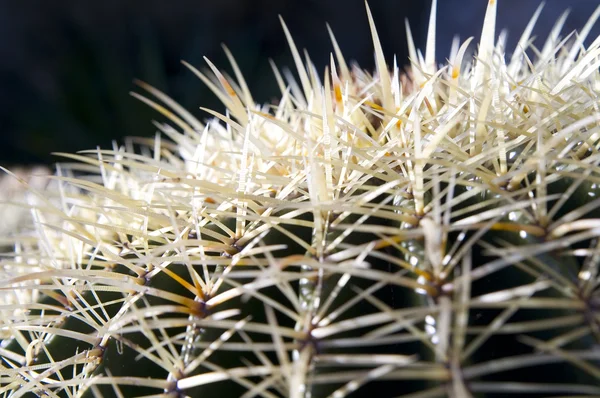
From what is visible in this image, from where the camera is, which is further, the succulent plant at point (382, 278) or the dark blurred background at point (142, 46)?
the dark blurred background at point (142, 46)

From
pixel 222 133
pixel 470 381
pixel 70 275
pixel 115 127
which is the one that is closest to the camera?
pixel 470 381

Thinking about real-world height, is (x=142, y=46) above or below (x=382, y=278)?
above

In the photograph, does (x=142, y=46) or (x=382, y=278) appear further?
(x=142, y=46)

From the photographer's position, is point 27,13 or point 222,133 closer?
point 222,133

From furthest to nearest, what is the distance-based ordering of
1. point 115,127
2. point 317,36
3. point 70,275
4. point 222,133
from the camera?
point 317,36, point 115,127, point 222,133, point 70,275

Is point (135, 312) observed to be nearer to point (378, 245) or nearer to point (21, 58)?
point (378, 245)

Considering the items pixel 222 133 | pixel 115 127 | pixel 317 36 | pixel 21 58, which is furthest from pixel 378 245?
pixel 21 58

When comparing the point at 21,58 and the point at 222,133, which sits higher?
the point at 21,58

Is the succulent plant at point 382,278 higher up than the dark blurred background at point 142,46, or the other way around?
the dark blurred background at point 142,46
